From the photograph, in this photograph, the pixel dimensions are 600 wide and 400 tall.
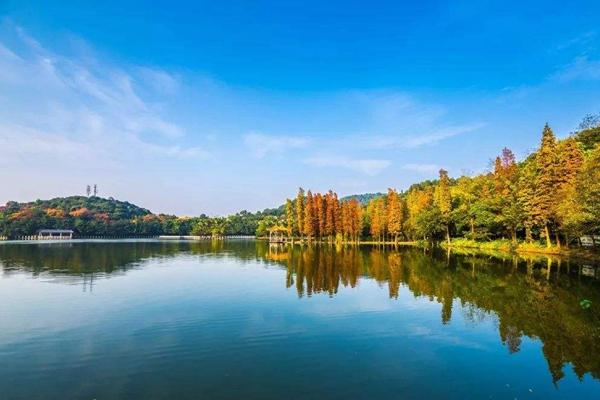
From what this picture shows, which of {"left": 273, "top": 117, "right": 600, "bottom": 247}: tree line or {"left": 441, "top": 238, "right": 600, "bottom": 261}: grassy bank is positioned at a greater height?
{"left": 273, "top": 117, "right": 600, "bottom": 247}: tree line

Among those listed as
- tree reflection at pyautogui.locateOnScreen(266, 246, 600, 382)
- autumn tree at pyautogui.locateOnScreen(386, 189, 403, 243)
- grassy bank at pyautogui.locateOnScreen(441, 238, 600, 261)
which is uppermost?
autumn tree at pyautogui.locateOnScreen(386, 189, 403, 243)

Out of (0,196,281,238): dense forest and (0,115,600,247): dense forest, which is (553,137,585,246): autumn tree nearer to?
(0,115,600,247): dense forest

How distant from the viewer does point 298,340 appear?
44.5 feet

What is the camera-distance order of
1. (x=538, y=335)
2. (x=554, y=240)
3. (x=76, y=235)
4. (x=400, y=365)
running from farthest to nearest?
1. (x=76, y=235)
2. (x=554, y=240)
3. (x=538, y=335)
4. (x=400, y=365)

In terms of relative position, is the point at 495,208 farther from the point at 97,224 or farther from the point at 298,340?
the point at 97,224

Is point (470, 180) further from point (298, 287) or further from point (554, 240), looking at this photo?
point (298, 287)

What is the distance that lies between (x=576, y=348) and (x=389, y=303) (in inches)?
336

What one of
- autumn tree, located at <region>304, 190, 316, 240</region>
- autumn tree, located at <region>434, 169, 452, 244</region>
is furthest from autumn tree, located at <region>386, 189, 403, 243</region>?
autumn tree, located at <region>304, 190, 316, 240</region>

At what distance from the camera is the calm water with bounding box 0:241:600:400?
966cm

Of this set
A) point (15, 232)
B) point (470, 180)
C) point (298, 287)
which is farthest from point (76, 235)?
point (298, 287)

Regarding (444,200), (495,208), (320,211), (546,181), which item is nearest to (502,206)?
(495,208)

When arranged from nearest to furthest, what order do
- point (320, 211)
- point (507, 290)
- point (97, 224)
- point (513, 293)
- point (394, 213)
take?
point (513, 293) < point (507, 290) < point (394, 213) < point (320, 211) < point (97, 224)

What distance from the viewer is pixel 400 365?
36.7 ft

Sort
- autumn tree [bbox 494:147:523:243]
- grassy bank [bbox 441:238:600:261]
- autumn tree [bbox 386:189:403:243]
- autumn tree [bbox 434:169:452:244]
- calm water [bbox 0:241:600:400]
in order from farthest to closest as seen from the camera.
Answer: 1. autumn tree [bbox 386:189:403:243]
2. autumn tree [bbox 434:169:452:244]
3. autumn tree [bbox 494:147:523:243]
4. grassy bank [bbox 441:238:600:261]
5. calm water [bbox 0:241:600:400]
